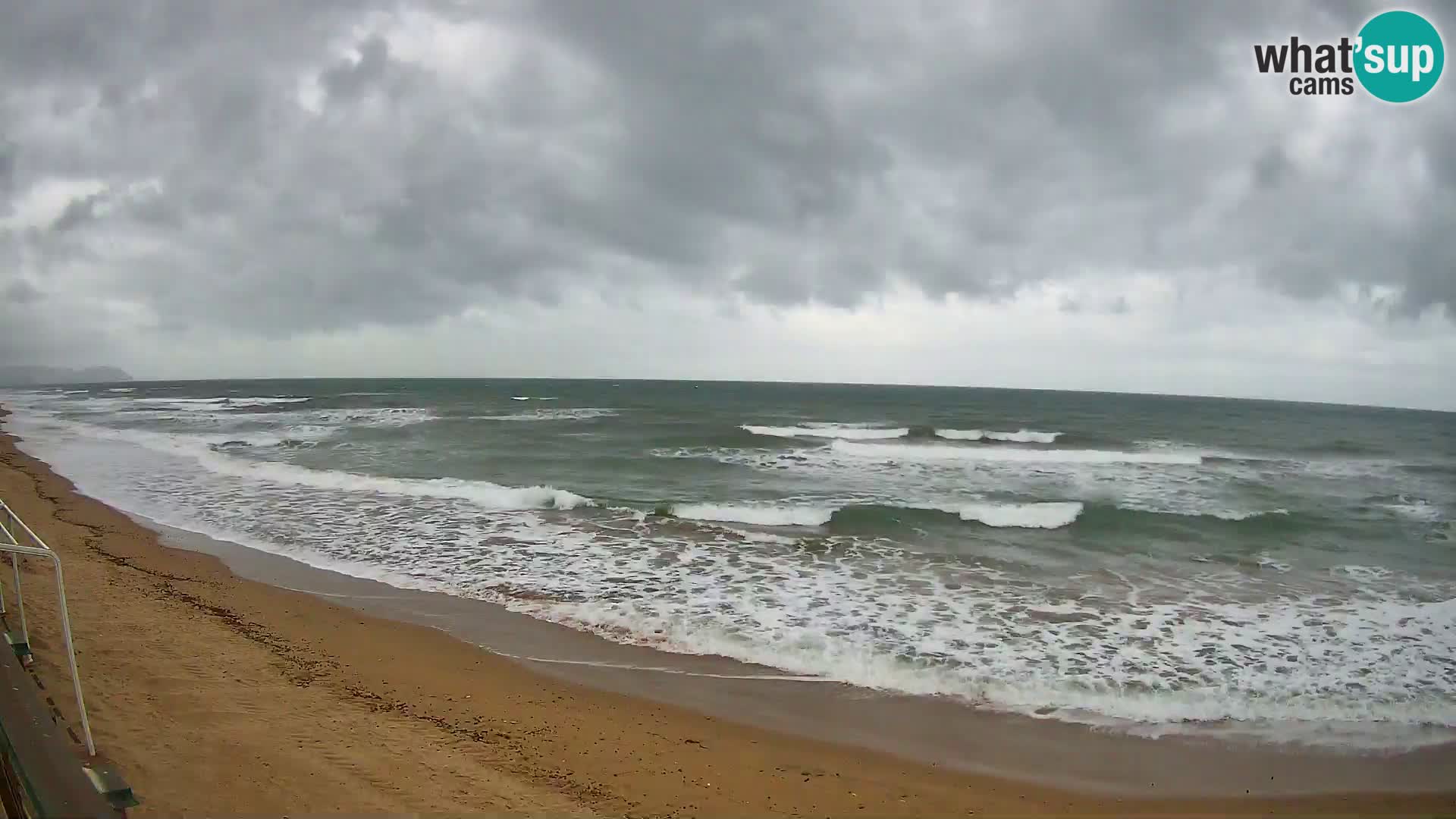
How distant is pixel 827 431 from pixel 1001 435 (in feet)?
32.5

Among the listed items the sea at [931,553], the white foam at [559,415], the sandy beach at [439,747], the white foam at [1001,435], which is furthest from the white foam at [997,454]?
the sandy beach at [439,747]

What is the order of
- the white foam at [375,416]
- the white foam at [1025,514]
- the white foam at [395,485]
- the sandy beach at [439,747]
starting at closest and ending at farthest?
1. the sandy beach at [439,747]
2. the white foam at [1025,514]
3. the white foam at [395,485]
4. the white foam at [375,416]

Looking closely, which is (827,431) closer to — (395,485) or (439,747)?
(395,485)

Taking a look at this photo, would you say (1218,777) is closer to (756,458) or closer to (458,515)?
(458,515)

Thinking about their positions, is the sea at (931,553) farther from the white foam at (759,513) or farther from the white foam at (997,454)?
the white foam at (997,454)

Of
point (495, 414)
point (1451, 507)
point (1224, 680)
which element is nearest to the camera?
point (1224, 680)

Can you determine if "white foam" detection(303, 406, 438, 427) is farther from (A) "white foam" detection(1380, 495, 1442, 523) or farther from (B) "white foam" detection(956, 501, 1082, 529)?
(A) "white foam" detection(1380, 495, 1442, 523)

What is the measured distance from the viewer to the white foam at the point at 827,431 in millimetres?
37094

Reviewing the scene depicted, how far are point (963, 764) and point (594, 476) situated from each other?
639 inches

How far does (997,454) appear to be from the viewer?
1173 inches

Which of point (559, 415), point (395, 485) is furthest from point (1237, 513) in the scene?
point (559, 415)


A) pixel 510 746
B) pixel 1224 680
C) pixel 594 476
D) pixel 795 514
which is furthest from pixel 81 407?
pixel 1224 680

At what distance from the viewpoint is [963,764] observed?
5.55m

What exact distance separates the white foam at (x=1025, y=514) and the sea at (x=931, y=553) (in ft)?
0.41
